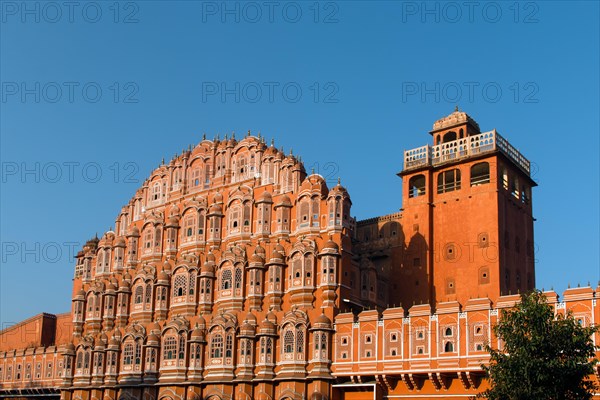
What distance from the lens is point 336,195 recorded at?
2422 inches

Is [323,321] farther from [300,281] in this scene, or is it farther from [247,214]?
[247,214]

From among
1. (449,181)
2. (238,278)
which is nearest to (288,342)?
(238,278)

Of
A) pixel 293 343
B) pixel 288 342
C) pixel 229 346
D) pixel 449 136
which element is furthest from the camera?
pixel 449 136

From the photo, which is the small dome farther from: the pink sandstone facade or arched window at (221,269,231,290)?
arched window at (221,269,231,290)

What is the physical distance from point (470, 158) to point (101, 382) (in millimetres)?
35655

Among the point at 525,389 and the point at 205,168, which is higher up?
the point at 205,168

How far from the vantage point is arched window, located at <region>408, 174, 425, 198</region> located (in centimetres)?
6644

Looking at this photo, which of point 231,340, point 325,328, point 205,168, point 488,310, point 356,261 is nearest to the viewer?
point 488,310

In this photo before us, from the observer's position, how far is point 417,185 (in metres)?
67.2

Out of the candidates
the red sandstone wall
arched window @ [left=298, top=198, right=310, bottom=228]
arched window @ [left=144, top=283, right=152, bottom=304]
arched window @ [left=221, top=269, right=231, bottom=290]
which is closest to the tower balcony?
arched window @ [left=298, top=198, right=310, bottom=228]

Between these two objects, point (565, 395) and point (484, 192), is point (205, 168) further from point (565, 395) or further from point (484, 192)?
point (565, 395)

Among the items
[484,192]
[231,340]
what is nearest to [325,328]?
[231,340]

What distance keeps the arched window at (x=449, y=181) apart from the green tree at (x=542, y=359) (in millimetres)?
26329

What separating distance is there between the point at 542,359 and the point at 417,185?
31.0 metres
